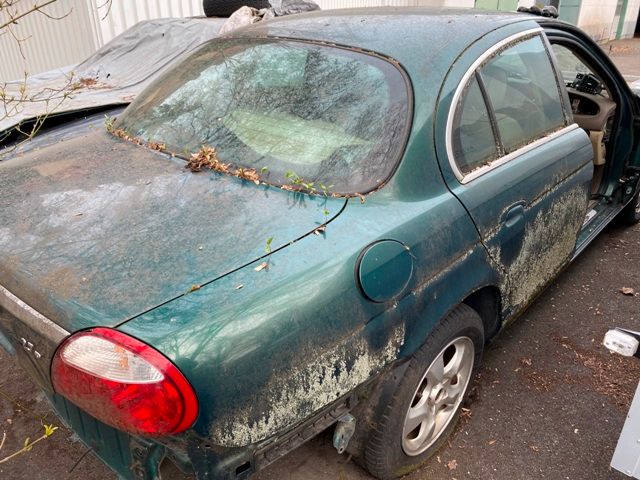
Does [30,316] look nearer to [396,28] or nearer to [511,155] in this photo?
[396,28]

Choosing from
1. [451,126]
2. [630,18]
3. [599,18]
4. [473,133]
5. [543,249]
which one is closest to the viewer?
A: [451,126]

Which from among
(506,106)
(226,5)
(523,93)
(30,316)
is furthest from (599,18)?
(30,316)

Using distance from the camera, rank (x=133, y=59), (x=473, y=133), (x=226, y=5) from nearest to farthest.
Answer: (x=473, y=133), (x=133, y=59), (x=226, y=5)

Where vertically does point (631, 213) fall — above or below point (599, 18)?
above

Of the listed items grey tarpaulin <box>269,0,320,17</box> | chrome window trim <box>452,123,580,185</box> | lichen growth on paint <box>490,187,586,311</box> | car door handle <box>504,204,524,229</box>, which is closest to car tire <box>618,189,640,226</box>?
lichen growth on paint <box>490,187,586,311</box>

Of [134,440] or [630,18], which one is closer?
[134,440]

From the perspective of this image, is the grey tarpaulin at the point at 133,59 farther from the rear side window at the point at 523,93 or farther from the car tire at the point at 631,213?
the car tire at the point at 631,213

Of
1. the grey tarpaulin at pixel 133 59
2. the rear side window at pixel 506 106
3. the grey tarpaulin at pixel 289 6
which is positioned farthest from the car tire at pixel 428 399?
the grey tarpaulin at pixel 289 6

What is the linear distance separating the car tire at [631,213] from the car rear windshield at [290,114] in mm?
3035

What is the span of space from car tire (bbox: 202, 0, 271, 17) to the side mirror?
5.07 metres

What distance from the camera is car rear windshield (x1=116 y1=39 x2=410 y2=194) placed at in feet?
6.00

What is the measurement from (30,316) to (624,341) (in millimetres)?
1740

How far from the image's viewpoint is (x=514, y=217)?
7.24ft

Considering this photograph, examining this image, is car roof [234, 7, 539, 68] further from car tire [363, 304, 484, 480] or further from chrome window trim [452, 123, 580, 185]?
car tire [363, 304, 484, 480]
